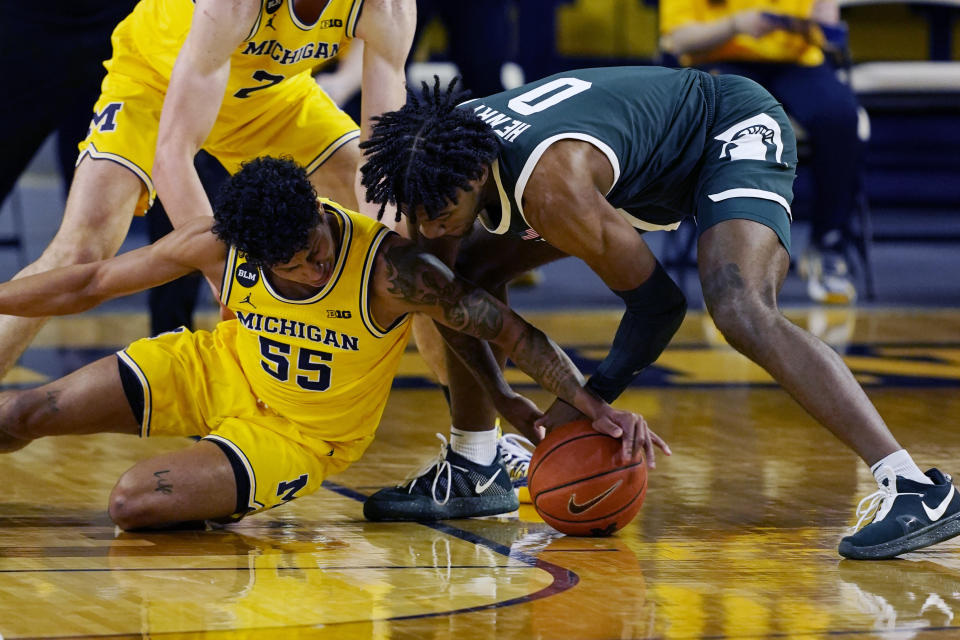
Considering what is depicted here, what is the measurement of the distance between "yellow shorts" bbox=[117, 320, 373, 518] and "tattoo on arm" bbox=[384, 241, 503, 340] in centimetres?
48

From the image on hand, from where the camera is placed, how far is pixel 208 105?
421cm

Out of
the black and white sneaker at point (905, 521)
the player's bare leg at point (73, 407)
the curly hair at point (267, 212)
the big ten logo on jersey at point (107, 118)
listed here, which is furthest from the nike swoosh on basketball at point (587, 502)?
the big ten logo on jersey at point (107, 118)

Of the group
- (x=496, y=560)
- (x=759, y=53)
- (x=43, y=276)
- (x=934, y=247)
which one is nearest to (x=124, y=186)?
(x=43, y=276)

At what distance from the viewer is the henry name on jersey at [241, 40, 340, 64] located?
4.37 metres

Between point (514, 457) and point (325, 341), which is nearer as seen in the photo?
point (325, 341)

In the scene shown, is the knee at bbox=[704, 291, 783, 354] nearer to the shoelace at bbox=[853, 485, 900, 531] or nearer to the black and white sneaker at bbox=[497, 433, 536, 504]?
the shoelace at bbox=[853, 485, 900, 531]

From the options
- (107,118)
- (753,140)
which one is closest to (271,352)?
(107,118)

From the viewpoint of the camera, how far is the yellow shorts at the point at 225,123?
4.68 metres

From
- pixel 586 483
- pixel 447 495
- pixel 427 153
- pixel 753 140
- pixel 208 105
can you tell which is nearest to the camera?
pixel 427 153

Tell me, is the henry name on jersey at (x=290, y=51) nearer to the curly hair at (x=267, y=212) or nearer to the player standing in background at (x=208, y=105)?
the player standing in background at (x=208, y=105)

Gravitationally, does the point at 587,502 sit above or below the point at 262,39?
below

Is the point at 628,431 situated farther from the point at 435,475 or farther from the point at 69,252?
the point at 69,252

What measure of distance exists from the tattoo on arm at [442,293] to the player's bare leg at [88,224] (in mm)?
1173

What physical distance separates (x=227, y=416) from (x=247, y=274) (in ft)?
1.38
